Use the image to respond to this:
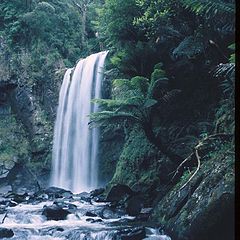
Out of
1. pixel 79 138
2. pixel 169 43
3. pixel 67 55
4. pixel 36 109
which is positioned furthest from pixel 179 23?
pixel 67 55

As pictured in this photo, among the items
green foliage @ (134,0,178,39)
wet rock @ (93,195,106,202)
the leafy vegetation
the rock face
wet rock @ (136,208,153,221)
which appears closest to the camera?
the rock face

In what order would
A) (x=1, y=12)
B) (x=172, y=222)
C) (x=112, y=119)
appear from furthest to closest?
(x=1, y=12)
(x=112, y=119)
(x=172, y=222)

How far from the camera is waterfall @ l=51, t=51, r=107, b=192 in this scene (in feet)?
52.1

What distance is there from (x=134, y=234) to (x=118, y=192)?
3.75 m

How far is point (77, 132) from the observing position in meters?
16.7

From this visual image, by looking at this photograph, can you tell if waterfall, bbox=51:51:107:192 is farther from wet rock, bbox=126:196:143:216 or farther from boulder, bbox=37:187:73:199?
wet rock, bbox=126:196:143:216

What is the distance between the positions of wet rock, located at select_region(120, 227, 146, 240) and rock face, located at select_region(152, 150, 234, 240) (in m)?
0.51

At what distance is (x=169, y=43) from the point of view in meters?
10.4

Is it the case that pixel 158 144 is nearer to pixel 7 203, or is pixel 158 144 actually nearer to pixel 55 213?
pixel 55 213

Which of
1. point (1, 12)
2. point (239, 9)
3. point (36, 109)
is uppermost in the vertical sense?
point (1, 12)

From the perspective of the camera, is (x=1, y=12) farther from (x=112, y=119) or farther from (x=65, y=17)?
(x=112, y=119)

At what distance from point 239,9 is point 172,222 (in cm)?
619

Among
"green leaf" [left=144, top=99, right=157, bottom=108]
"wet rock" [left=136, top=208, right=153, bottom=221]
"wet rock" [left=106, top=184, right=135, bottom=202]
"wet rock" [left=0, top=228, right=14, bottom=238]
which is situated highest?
"green leaf" [left=144, top=99, right=157, bottom=108]

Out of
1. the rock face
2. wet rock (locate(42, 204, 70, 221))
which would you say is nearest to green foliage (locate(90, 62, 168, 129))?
the rock face
